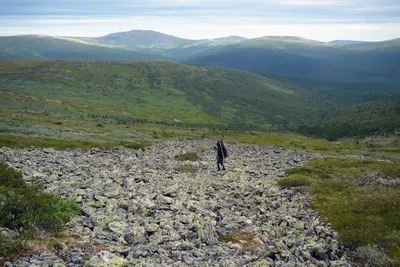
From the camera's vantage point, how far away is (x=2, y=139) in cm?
4134

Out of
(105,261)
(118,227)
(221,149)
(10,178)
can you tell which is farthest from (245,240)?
(221,149)

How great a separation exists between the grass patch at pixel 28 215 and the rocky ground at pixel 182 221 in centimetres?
70

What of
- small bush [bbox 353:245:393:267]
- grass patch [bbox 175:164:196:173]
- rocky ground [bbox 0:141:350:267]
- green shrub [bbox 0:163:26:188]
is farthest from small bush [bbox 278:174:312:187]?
green shrub [bbox 0:163:26:188]

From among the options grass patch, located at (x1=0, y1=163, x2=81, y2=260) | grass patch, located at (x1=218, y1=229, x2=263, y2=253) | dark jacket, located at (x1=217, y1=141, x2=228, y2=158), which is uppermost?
grass patch, located at (x1=0, y1=163, x2=81, y2=260)

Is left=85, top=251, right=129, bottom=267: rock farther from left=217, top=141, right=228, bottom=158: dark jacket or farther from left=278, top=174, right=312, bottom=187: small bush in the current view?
Result: left=217, top=141, right=228, bottom=158: dark jacket

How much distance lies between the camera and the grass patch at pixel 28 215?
12.7 meters

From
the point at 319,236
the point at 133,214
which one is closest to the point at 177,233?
the point at 133,214

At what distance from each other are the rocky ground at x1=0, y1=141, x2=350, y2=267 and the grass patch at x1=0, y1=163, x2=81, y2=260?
701 millimetres

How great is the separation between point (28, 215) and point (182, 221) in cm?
749

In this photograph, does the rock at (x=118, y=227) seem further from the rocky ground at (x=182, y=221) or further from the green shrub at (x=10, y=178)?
the green shrub at (x=10, y=178)

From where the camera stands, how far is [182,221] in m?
18.0

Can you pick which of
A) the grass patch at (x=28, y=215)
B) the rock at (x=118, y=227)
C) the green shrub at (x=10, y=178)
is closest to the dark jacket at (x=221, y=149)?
the rock at (x=118, y=227)

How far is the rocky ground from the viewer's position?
46.0ft

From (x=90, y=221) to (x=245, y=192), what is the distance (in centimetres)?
1257
